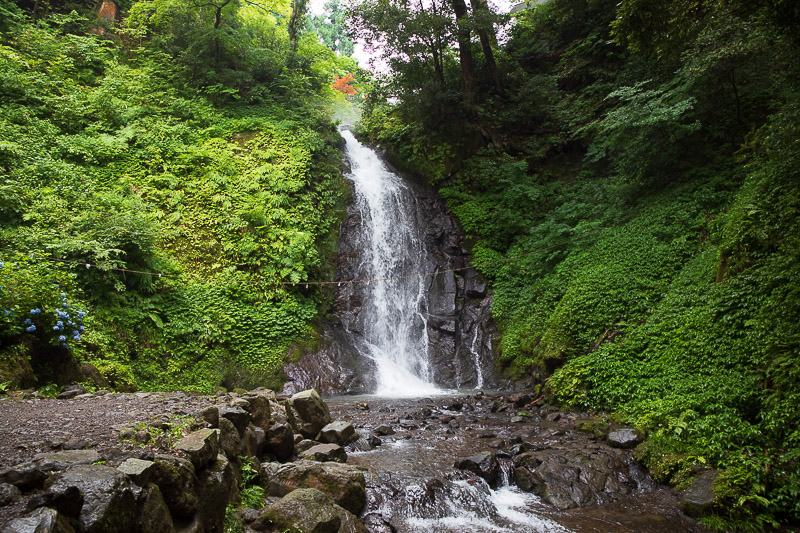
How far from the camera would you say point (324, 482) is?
4410mm

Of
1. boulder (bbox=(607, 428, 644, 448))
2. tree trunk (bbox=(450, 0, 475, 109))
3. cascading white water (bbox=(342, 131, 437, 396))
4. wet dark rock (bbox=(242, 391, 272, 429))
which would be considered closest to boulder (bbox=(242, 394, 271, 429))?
wet dark rock (bbox=(242, 391, 272, 429))

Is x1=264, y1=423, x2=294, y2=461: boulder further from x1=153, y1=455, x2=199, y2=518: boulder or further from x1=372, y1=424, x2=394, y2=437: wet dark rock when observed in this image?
x1=153, y1=455, x2=199, y2=518: boulder

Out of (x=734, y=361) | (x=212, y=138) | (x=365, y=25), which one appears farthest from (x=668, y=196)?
(x=212, y=138)

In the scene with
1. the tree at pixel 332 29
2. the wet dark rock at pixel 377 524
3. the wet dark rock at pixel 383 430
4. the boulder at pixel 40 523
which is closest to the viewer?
the boulder at pixel 40 523

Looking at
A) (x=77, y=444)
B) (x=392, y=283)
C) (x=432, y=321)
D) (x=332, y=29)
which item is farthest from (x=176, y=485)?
(x=332, y=29)

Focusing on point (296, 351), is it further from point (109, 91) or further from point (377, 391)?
point (109, 91)

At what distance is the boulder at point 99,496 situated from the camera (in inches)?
84.2

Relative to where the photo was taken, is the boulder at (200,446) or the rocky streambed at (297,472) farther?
the boulder at (200,446)

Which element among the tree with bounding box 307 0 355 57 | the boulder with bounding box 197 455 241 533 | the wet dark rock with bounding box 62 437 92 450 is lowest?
the boulder with bounding box 197 455 241 533

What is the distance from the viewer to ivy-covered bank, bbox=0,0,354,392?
8.34m

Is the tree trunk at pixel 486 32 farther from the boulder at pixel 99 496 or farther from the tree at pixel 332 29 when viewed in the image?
the tree at pixel 332 29

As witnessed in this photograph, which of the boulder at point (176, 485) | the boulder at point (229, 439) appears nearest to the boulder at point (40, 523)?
the boulder at point (176, 485)

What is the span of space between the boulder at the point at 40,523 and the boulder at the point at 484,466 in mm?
4572

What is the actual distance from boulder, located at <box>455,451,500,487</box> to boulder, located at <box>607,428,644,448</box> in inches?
76.4
